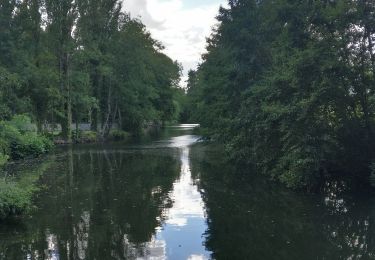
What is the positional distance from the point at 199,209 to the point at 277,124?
563cm

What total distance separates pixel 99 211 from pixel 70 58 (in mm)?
34847

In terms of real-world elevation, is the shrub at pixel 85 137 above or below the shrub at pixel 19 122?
below

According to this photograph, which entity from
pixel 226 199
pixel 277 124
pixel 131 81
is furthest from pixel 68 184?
pixel 131 81

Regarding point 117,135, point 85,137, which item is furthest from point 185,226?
point 117,135

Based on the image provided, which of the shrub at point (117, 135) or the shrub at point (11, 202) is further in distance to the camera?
the shrub at point (117, 135)

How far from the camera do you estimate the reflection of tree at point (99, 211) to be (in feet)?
33.4

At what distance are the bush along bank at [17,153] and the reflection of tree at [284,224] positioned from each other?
539 cm

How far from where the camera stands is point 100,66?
4847 centimetres

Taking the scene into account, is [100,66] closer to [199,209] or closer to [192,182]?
[192,182]

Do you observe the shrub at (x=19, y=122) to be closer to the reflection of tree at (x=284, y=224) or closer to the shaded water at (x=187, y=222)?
the shaded water at (x=187, y=222)

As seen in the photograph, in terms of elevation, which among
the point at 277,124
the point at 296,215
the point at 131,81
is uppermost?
the point at 131,81

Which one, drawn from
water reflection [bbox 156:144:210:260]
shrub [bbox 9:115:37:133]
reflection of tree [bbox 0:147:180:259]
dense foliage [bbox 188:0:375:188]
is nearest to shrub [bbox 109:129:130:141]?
shrub [bbox 9:115:37:133]

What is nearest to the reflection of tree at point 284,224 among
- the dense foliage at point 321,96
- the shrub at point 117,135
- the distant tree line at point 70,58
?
the dense foliage at point 321,96

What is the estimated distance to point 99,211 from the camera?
13.9 metres
